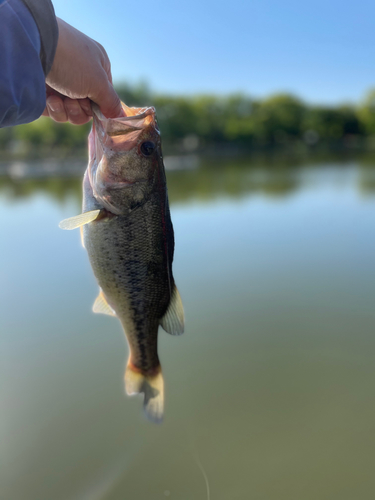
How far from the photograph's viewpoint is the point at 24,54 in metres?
1.21

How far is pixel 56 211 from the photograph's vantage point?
10711mm

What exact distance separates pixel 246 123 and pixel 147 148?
231 feet

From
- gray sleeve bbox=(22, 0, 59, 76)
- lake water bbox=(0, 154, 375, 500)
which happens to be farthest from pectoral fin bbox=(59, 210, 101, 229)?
lake water bbox=(0, 154, 375, 500)

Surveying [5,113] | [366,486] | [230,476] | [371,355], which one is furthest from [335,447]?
[5,113]

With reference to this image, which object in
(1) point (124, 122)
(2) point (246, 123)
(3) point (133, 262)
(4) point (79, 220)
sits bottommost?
(3) point (133, 262)

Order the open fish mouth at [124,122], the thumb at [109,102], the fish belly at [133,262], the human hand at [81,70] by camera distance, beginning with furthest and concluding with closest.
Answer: the fish belly at [133,262] < the open fish mouth at [124,122] < the thumb at [109,102] < the human hand at [81,70]

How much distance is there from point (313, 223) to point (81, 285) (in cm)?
575

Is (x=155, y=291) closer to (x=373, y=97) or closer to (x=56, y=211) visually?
(x=56, y=211)

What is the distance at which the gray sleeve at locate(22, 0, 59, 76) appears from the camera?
124 cm

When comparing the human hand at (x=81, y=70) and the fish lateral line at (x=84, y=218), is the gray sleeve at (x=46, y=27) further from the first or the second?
the fish lateral line at (x=84, y=218)

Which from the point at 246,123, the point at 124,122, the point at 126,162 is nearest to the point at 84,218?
the point at 126,162

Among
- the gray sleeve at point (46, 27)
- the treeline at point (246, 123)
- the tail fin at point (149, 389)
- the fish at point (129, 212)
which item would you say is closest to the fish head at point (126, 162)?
the fish at point (129, 212)

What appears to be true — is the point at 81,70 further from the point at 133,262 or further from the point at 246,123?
the point at 246,123

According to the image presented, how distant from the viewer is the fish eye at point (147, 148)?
1.80m
